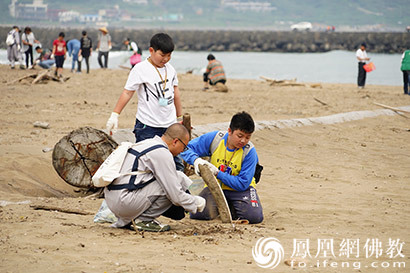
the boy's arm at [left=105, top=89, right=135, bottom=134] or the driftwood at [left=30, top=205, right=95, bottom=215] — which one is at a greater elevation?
the boy's arm at [left=105, top=89, right=135, bottom=134]

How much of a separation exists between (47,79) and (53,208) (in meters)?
14.8

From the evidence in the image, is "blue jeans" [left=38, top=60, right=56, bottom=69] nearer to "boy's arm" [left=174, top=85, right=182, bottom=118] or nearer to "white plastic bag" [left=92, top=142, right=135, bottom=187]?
"boy's arm" [left=174, top=85, right=182, bottom=118]

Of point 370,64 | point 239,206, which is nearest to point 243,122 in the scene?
point 239,206

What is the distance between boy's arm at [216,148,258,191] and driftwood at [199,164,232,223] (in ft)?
0.70

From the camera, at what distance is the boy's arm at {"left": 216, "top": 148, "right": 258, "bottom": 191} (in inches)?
241

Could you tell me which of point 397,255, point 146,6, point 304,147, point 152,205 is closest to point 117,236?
point 152,205

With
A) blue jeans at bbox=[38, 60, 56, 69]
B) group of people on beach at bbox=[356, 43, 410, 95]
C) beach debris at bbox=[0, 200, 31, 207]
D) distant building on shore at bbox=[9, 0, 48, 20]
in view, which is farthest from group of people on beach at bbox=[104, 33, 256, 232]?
distant building on shore at bbox=[9, 0, 48, 20]

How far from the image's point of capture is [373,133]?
41.0 feet

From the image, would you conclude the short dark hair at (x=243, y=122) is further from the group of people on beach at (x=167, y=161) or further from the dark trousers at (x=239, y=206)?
the dark trousers at (x=239, y=206)

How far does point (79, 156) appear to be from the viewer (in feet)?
25.2

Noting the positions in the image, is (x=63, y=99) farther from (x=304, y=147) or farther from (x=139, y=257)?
(x=139, y=257)

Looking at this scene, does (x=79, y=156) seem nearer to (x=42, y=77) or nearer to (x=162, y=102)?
(x=162, y=102)

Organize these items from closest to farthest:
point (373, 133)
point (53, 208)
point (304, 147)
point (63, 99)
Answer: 1. point (53, 208)
2. point (304, 147)
3. point (373, 133)
4. point (63, 99)

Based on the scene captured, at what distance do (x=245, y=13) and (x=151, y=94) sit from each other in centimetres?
17575
